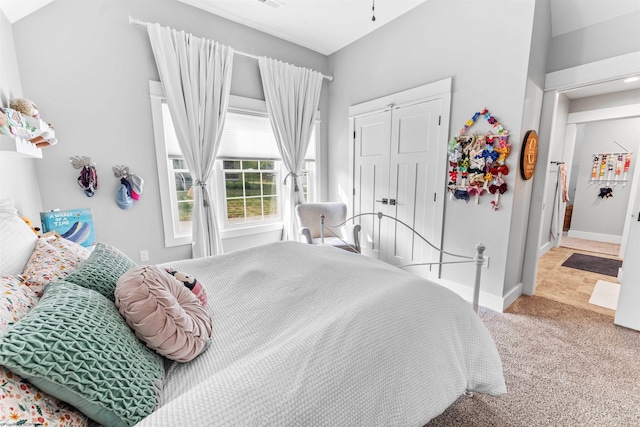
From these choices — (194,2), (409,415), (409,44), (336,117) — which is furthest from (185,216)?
(409,44)

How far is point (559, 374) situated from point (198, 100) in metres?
3.89

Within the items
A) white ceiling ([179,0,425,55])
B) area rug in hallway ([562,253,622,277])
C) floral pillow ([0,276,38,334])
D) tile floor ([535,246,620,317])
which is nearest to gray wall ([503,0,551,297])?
tile floor ([535,246,620,317])

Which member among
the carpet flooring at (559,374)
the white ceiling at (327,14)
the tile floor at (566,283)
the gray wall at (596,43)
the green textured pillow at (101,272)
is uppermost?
the white ceiling at (327,14)

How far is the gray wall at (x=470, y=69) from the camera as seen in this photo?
2.25 meters

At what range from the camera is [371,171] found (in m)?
3.52

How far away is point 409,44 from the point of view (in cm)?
296

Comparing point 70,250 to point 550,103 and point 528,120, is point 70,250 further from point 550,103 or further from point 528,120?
point 550,103

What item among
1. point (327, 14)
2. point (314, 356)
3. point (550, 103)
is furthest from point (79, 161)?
point (550, 103)

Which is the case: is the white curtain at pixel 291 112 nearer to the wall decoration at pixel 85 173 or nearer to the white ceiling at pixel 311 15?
the white ceiling at pixel 311 15

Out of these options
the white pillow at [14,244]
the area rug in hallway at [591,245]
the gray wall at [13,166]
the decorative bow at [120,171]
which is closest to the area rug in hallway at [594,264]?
the area rug in hallway at [591,245]

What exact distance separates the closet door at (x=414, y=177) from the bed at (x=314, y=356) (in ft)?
5.77

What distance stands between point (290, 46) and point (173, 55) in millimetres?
Result: 1549

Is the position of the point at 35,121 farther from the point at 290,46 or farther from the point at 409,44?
the point at 409,44

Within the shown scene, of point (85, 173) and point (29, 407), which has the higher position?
point (85, 173)
